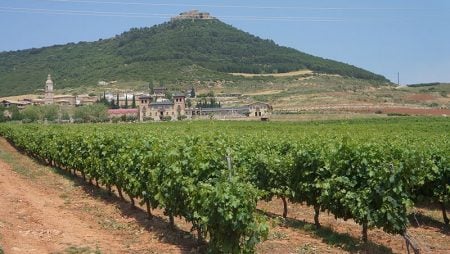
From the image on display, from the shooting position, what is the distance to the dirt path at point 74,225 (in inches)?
445

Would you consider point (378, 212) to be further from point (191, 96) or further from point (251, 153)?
point (191, 96)

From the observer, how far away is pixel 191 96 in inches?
6004

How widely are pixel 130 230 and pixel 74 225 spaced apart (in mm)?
1609

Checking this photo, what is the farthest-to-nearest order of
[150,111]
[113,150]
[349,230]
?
[150,111] < [113,150] < [349,230]

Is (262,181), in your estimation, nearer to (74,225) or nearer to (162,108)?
(74,225)

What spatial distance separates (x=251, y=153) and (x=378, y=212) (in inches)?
242

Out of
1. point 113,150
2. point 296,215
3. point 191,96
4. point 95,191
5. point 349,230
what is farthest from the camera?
point 191,96

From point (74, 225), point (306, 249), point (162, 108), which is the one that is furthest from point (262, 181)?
point (162, 108)

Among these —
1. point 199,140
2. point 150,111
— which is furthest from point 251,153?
point 150,111

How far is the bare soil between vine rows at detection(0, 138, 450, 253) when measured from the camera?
37.1 ft

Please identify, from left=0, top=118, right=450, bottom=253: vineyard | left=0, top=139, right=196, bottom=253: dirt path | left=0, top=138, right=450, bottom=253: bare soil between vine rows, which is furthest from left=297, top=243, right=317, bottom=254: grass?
left=0, top=139, right=196, bottom=253: dirt path

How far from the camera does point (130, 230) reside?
44.0ft

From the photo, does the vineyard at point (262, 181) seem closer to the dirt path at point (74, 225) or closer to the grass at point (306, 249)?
the dirt path at point (74, 225)

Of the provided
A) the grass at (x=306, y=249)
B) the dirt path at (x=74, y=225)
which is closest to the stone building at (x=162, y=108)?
the dirt path at (x=74, y=225)
